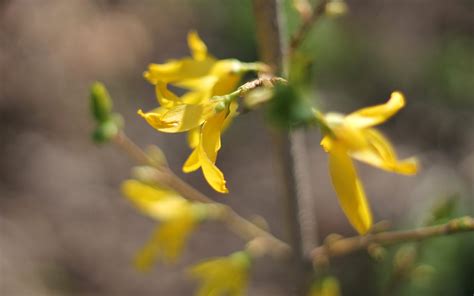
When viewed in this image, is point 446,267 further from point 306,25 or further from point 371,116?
point 371,116

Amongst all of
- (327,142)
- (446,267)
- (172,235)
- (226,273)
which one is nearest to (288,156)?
(327,142)

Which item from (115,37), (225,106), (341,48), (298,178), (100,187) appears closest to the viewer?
(225,106)

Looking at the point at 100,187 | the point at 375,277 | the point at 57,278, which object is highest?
the point at 100,187

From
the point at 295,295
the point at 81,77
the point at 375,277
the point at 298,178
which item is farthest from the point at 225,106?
the point at 81,77

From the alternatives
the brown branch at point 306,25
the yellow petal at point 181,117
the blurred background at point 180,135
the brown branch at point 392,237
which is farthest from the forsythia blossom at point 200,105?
the blurred background at point 180,135

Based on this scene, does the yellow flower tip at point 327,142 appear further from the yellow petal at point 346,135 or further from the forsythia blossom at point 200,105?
the forsythia blossom at point 200,105

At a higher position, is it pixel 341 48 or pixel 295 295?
pixel 341 48

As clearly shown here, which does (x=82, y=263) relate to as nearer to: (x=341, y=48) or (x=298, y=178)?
(x=341, y=48)
